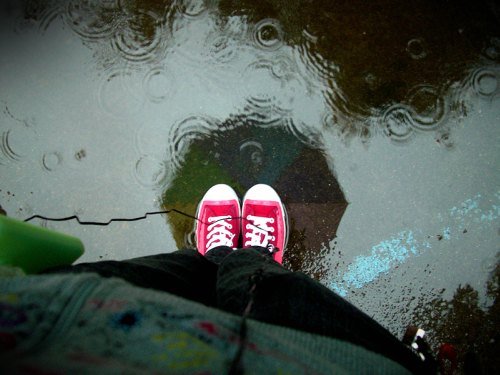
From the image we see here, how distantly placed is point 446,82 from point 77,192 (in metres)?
1.66

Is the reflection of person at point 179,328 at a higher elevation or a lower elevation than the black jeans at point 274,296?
lower

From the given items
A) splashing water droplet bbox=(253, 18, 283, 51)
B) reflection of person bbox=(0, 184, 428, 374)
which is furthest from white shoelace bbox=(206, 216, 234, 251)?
splashing water droplet bbox=(253, 18, 283, 51)

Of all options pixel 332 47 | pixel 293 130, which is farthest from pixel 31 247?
pixel 332 47

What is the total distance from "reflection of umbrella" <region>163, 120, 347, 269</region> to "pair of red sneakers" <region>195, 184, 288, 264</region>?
0.03 meters

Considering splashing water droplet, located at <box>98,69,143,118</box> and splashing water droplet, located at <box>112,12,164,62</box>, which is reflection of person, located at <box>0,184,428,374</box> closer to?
splashing water droplet, located at <box>98,69,143,118</box>

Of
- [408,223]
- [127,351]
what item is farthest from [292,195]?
[127,351]

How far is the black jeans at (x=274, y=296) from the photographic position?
840 mm

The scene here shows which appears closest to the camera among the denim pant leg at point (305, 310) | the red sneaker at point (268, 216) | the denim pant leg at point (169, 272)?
the denim pant leg at point (305, 310)

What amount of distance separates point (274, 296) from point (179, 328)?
0.30 metres

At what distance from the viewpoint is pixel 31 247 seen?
3.15ft

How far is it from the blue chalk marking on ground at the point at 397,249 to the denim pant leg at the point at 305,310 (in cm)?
64

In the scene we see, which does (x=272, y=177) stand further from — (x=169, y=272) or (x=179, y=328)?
(x=179, y=328)

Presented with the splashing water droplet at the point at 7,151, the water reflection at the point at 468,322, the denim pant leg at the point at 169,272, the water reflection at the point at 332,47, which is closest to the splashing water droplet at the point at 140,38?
the water reflection at the point at 332,47

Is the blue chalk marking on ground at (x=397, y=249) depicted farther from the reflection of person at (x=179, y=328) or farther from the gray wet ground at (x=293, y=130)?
the reflection of person at (x=179, y=328)
